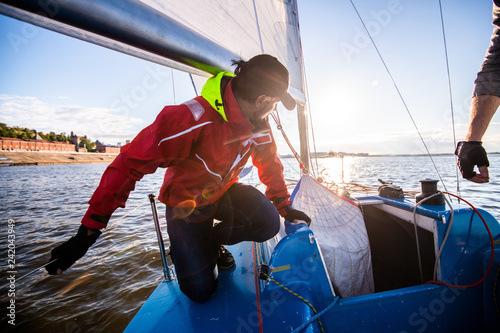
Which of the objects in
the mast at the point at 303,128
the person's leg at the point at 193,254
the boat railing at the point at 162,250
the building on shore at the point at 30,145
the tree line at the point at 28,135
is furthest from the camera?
the tree line at the point at 28,135

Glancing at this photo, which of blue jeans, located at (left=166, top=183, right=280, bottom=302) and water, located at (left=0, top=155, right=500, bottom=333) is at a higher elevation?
blue jeans, located at (left=166, top=183, right=280, bottom=302)

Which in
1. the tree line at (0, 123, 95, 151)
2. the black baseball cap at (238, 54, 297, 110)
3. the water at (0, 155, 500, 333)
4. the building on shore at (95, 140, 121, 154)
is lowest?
the water at (0, 155, 500, 333)

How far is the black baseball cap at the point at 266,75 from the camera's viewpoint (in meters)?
1.18

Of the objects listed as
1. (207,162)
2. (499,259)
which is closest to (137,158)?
(207,162)

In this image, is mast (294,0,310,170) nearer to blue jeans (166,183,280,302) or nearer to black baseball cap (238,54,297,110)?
blue jeans (166,183,280,302)

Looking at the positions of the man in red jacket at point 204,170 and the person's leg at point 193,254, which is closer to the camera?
the man in red jacket at point 204,170

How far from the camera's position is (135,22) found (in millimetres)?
667

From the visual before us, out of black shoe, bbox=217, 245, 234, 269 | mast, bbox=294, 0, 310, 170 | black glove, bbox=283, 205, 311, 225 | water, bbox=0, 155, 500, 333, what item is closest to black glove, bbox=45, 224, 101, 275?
water, bbox=0, 155, 500, 333

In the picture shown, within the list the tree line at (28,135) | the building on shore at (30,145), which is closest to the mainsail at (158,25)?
the building on shore at (30,145)

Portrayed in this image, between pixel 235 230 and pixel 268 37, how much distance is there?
92.6 inches

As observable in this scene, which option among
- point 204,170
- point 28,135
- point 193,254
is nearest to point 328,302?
point 193,254

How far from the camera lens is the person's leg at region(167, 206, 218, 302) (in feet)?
4.28

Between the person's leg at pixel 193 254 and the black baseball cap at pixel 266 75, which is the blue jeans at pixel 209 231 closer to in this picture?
the person's leg at pixel 193 254

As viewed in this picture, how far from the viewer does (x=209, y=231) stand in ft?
5.07
